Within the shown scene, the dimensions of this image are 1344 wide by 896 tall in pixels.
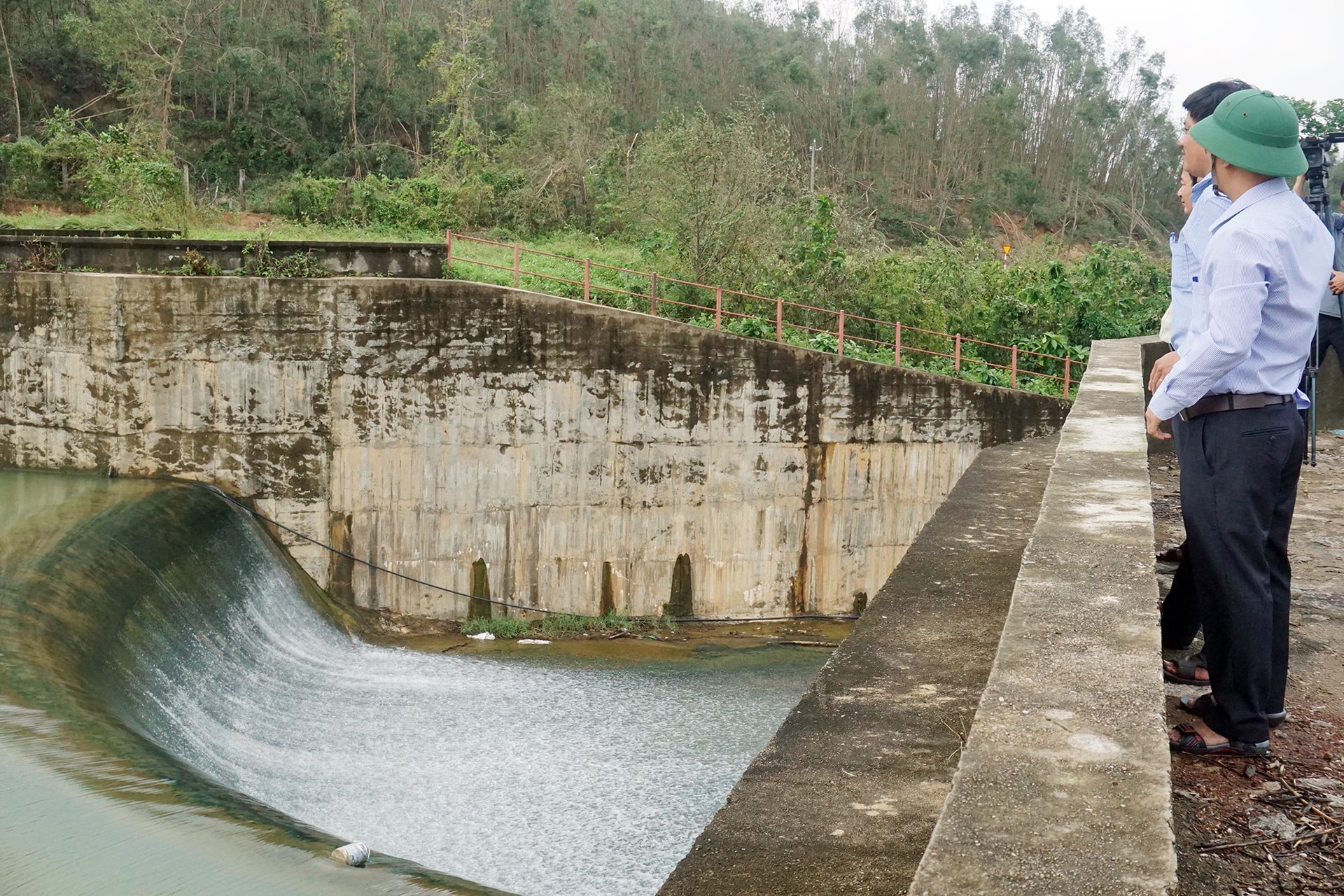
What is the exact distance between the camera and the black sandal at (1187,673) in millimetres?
3113

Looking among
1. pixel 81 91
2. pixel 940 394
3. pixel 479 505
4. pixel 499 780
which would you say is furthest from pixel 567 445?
pixel 81 91

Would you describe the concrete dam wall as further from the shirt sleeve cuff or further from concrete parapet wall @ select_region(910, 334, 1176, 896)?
the shirt sleeve cuff

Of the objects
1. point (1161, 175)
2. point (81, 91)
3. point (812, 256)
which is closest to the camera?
point (812, 256)

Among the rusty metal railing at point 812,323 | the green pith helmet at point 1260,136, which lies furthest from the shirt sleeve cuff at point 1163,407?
the rusty metal railing at point 812,323

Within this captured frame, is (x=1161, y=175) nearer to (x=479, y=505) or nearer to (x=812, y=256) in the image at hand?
(x=812, y=256)

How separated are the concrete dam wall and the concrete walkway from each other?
25.4 feet

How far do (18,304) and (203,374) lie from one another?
A: 75.6 inches

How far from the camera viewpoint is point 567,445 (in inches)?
494

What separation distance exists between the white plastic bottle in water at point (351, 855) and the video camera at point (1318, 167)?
5.02 m

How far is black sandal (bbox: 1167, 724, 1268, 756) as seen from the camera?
2684 mm

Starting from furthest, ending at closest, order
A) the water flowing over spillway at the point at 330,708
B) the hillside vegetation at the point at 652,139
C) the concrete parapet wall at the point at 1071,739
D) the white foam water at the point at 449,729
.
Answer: the hillside vegetation at the point at 652,139, the white foam water at the point at 449,729, the water flowing over spillway at the point at 330,708, the concrete parapet wall at the point at 1071,739

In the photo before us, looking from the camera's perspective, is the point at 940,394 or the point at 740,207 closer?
the point at 940,394

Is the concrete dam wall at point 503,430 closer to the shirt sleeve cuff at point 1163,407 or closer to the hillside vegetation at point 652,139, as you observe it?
the hillside vegetation at point 652,139

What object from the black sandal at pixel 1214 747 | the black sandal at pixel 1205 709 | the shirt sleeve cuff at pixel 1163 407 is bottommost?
the black sandal at pixel 1214 747
